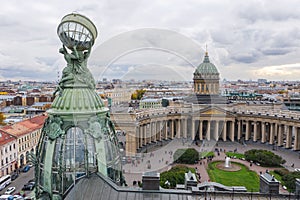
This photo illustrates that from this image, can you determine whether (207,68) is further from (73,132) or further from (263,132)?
(73,132)

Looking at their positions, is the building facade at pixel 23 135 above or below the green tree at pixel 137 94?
below

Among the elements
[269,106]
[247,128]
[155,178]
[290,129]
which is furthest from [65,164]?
[269,106]

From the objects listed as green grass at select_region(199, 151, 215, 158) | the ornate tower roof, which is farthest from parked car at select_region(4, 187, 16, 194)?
green grass at select_region(199, 151, 215, 158)

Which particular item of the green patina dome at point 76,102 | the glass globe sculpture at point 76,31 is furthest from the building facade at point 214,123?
the glass globe sculpture at point 76,31

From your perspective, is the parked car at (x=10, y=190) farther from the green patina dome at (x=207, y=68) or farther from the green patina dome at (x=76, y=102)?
the green patina dome at (x=207, y=68)

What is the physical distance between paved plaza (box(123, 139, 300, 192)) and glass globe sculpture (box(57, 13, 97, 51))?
37.3m

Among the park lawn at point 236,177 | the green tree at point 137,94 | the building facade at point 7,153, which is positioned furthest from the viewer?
the green tree at point 137,94

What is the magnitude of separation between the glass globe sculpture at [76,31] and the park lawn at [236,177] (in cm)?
4001

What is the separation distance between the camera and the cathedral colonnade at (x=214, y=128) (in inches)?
3008

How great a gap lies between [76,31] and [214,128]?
249 feet

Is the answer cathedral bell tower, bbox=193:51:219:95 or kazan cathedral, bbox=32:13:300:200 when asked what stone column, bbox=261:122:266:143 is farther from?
kazan cathedral, bbox=32:13:300:200

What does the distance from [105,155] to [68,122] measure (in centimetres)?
243

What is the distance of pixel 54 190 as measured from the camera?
12695 millimetres

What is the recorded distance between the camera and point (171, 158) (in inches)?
2351
